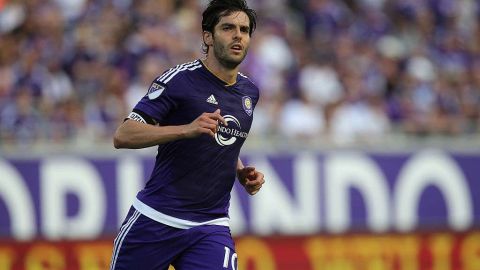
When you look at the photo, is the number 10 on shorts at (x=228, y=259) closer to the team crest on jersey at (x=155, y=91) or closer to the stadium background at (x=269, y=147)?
the team crest on jersey at (x=155, y=91)

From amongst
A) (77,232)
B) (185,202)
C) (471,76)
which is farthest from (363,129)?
(185,202)

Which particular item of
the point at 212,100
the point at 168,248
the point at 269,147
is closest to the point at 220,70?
the point at 212,100

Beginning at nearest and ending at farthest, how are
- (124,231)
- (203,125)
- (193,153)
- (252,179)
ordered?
(203,125)
(193,153)
(124,231)
(252,179)

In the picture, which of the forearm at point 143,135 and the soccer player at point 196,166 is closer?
the forearm at point 143,135

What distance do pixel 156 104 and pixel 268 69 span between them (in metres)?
6.85

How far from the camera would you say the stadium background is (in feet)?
36.3

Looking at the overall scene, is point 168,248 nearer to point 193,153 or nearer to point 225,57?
point 193,153

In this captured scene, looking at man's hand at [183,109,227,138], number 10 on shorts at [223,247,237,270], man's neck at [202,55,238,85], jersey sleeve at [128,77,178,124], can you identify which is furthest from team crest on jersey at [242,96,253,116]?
number 10 on shorts at [223,247,237,270]

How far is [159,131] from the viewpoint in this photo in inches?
244

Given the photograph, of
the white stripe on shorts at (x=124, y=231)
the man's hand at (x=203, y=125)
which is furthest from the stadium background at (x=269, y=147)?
the man's hand at (x=203, y=125)

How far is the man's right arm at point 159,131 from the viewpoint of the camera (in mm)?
6030

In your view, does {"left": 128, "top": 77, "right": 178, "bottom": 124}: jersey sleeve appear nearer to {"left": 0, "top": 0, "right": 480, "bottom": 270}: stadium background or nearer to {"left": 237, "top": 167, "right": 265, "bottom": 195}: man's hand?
{"left": 237, "top": 167, "right": 265, "bottom": 195}: man's hand

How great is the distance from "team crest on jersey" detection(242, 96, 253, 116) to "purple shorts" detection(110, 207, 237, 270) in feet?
2.59

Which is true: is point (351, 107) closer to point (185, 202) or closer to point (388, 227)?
point (388, 227)
